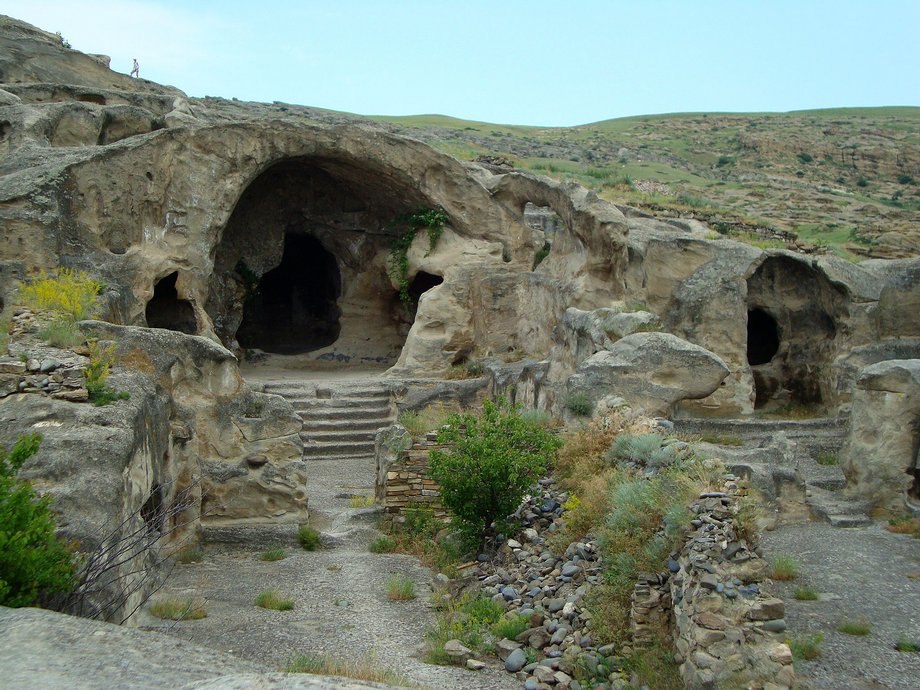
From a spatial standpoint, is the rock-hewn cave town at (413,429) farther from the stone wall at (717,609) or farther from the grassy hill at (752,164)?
the grassy hill at (752,164)

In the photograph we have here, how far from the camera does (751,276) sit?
1867 centimetres

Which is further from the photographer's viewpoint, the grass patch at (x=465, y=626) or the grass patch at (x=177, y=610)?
the grass patch at (x=177, y=610)

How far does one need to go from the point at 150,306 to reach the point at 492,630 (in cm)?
1235

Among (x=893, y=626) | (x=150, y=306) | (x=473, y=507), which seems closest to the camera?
(x=893, y=626)

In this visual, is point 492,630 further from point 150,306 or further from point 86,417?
point 150,306

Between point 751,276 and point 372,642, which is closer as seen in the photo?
point 372,642

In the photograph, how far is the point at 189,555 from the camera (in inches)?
411

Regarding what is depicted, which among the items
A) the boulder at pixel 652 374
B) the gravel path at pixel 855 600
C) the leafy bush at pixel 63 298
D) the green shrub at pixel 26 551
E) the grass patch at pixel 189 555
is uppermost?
the leafy bush at pixel 63 298

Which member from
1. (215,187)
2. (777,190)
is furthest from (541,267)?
(777,190)

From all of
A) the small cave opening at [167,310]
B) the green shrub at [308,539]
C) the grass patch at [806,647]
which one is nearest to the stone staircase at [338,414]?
the small cave opening at [167,310]

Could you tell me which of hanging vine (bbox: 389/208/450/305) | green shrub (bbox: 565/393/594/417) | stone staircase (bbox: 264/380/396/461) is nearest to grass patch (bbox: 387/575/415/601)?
green shrub (bbox: 565/393/594/417)

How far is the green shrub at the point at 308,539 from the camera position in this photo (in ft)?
36.3

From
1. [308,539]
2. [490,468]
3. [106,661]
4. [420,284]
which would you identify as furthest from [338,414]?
[106,661]

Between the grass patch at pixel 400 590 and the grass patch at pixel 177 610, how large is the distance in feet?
5.81
